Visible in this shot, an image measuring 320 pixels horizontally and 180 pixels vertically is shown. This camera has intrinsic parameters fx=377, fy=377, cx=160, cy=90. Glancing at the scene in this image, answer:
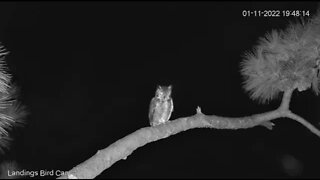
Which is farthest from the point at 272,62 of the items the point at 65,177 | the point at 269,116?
the point at 65,177

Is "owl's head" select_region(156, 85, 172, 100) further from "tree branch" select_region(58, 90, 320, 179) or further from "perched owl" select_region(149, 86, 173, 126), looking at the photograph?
"tree branch" select_region(58, 90, 320, 179)

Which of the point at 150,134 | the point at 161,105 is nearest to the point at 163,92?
the point at 161,105

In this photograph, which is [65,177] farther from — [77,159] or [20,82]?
[20,82]

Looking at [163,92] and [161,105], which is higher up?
[163,92]

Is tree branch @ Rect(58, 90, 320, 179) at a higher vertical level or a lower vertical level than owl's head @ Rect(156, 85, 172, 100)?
lower

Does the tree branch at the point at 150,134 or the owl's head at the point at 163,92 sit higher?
the owl's head at the point at 163,92

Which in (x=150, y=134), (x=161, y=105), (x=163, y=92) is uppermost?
(x=163, y=92)

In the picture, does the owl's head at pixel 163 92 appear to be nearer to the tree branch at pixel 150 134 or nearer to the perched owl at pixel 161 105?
the perched owl at pixel 161 105

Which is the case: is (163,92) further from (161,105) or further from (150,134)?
(150,134)

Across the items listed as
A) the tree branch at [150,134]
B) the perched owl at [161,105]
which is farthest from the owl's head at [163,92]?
A: the tree branch at [150,134]

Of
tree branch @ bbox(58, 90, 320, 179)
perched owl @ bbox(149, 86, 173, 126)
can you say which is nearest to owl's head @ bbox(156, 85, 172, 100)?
perched owl @ bbox(149, 86, 173, 126)

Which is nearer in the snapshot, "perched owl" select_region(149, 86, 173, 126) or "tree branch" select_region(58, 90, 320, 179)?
"tree branch" select_region(58, 90, 320, 179)

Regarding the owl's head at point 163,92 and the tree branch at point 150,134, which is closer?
the tree branch at point 150,134

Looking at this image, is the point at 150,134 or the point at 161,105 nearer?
the point at 150,134
